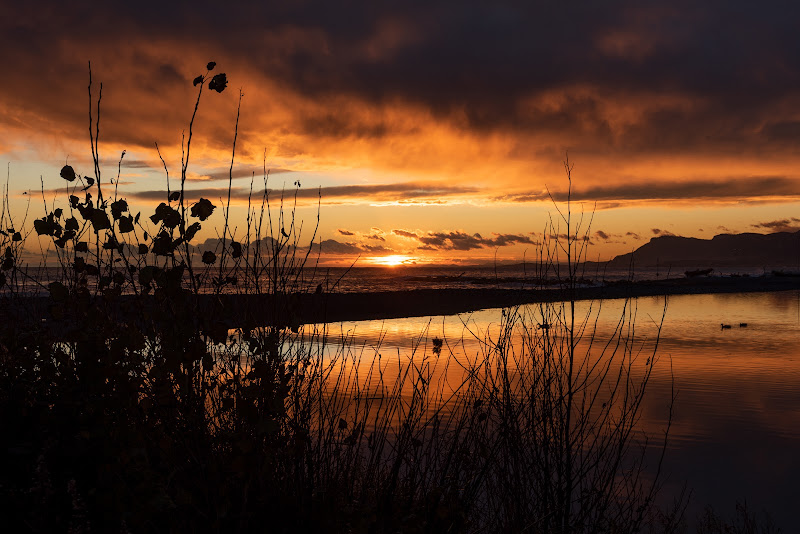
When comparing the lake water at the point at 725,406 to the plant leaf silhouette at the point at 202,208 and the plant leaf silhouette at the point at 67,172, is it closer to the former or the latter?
the plant leaf silhouette at the point at 202,208

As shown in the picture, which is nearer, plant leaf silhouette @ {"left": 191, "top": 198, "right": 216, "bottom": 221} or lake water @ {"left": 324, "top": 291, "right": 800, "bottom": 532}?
plant leaf silhouette @ {"left": 191, "top": 198, "right": 216, "bottom": 221}

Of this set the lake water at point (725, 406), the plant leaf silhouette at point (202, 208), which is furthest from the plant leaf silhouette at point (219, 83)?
the lake water at point (725, 406)

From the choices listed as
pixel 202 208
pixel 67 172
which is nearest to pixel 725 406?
pixel 202 208

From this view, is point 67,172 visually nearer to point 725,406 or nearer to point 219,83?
point 219,83

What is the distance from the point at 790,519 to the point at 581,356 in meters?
7.60

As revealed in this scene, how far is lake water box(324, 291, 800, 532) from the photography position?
6.38 meters

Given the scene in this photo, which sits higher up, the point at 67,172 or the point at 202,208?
the point at 67,172

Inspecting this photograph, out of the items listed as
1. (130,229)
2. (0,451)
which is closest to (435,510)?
(130,229)

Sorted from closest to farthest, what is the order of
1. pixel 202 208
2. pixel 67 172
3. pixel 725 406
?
pixel 202 208 → pixel 67 172 → pixel 725 406

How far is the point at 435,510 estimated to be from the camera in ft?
13.7

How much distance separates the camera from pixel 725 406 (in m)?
9.59

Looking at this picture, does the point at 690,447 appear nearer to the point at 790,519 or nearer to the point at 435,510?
the point at 790,519

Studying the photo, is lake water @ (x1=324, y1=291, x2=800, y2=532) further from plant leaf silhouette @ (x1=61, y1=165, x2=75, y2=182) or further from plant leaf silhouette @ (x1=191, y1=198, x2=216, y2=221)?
plant leaf silhouette @ (x1=61, y1=165, x2=75, y2=182)

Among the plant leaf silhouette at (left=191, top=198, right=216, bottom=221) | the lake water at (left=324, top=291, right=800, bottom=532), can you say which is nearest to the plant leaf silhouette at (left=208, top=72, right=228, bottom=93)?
the plant leaf silhouette at (left=191, top=198, right=216, bottom=221)
